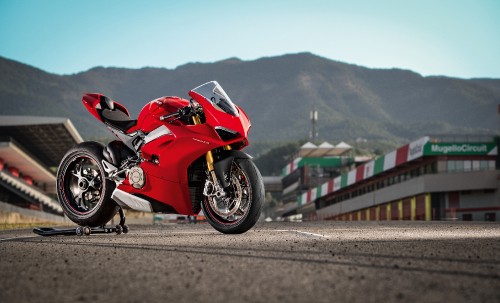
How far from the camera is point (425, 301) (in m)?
3.13

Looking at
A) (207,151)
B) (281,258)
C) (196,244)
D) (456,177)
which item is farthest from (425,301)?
(456,177)

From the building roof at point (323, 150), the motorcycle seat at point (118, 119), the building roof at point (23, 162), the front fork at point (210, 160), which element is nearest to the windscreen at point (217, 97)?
the front fork at point (210, 160)

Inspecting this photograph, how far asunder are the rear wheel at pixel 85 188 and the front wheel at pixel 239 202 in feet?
4.42

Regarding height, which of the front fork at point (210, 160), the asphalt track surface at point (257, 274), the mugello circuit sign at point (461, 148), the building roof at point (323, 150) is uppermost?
the building roof at point (323, 150)

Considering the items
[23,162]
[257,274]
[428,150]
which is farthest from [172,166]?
[23,162]

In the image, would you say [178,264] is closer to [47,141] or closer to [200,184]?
[200,184]

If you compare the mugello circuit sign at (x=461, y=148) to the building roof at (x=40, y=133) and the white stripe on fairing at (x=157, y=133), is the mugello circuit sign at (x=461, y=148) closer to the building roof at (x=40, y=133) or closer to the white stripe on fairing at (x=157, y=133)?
the building roof at (x=40, y=133)

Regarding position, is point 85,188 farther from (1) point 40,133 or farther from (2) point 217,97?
(1) point 40,133

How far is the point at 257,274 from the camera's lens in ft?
13.6

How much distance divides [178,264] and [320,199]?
283 ft

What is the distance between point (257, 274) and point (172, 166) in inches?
152

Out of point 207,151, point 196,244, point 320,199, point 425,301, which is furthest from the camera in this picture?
point 320,199

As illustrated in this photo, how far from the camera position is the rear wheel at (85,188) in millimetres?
8523

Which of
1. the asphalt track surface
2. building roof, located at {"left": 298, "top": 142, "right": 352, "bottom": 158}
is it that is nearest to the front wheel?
the asphalt track surface
